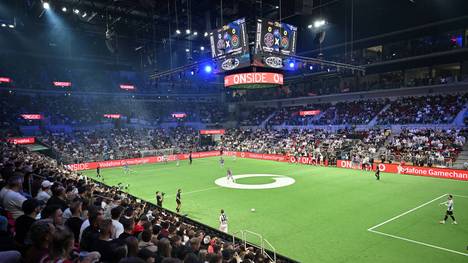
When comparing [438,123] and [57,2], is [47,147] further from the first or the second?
[438,123]

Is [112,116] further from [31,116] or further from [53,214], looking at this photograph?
[53,214]

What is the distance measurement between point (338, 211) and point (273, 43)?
11739 mm

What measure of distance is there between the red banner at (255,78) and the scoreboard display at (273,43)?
93 cm

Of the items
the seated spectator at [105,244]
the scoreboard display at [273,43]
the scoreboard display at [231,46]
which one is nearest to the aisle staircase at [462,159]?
the scoreboard display at [273,43]

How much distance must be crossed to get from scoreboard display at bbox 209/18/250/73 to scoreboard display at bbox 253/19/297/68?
86 cm

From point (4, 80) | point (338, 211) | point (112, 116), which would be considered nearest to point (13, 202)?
point (338, 211)

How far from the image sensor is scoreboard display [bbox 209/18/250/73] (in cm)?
2006

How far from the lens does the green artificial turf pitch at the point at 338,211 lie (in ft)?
40.8

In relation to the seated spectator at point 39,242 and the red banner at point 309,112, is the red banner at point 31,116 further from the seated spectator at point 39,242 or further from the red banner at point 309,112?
the seated spectator at point 39,242

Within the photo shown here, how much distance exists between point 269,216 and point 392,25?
34003mm

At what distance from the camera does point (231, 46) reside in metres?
20.8

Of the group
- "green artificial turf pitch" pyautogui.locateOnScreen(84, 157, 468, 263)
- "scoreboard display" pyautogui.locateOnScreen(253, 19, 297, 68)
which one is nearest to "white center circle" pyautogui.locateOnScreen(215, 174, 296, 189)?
"green artificial turf pitch" pyautogui.locateOnScreen(84, 157, 468, 263)

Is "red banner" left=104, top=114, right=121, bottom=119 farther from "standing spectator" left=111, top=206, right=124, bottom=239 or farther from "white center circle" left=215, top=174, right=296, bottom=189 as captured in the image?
"standing spectator" left=111, top=206, right=124, bottom=239

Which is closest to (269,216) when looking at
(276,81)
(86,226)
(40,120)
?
(276,81)
